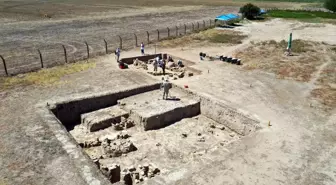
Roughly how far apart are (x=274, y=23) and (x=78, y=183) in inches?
1831

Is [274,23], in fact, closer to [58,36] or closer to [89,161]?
[58,36]

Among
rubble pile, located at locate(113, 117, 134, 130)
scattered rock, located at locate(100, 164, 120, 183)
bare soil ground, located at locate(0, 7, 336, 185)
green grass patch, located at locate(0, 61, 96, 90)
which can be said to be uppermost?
green grass patch, located at locate(0, 61, 96, 90)

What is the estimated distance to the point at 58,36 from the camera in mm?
37219

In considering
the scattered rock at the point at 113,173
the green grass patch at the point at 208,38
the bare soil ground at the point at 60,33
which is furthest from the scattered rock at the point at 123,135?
the green grass patch at the point at 208,38

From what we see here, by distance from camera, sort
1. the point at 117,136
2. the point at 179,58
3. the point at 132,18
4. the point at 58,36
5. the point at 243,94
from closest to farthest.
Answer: the point at 117,136, the point at 243,94, the point at 179,58, the point at 58,36, the point at 132,18

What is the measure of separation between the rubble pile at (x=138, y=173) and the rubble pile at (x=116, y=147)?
1810 millimetres

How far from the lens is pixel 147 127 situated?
16.1 metres

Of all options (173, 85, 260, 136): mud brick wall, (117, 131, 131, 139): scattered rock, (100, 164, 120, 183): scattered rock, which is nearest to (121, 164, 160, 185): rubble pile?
(100, 164, 120, 183): scattered rock

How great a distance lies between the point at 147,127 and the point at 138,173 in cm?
448

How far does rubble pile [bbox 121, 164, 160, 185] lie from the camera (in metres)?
11.5

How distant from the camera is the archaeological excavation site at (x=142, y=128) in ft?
43.8

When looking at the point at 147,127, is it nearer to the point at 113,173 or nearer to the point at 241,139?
the point at 113,173

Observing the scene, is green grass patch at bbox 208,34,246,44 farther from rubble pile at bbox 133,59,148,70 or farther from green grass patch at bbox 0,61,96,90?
green grass patch at bbox 0,61,96,90

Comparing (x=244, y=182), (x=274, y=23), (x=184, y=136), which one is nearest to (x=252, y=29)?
(x=274, y=23)
